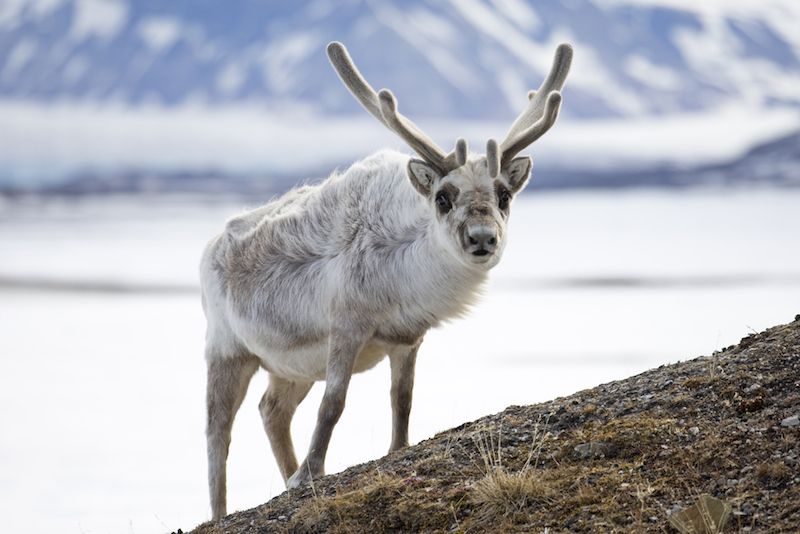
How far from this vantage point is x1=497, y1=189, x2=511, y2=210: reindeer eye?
385 inches

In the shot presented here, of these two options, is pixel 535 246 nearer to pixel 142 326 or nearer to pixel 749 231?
pixel 749 231

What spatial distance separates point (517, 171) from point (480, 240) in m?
0.84

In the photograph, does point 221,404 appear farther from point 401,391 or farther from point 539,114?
point 539,114

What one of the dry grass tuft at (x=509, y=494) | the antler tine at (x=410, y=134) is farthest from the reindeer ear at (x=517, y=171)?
the dry grass tuft at (x=509, y=494)

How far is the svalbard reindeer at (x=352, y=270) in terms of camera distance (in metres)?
9.86

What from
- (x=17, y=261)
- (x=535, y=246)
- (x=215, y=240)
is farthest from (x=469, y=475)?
(x=17, y=261)

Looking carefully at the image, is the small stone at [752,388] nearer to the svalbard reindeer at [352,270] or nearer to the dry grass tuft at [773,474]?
the dry grass tuft at [773,474]

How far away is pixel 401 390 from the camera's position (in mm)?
10508

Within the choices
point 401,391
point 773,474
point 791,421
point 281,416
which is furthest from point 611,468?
point 281,416

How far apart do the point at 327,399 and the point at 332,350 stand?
36cm

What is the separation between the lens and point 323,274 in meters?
10.6

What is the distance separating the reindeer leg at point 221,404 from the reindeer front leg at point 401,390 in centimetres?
163

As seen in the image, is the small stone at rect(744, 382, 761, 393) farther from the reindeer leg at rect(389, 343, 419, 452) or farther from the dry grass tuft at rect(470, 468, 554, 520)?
the reindeer leg at rect(389, 343, 419, 452)

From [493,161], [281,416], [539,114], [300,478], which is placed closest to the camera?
[493,161]
